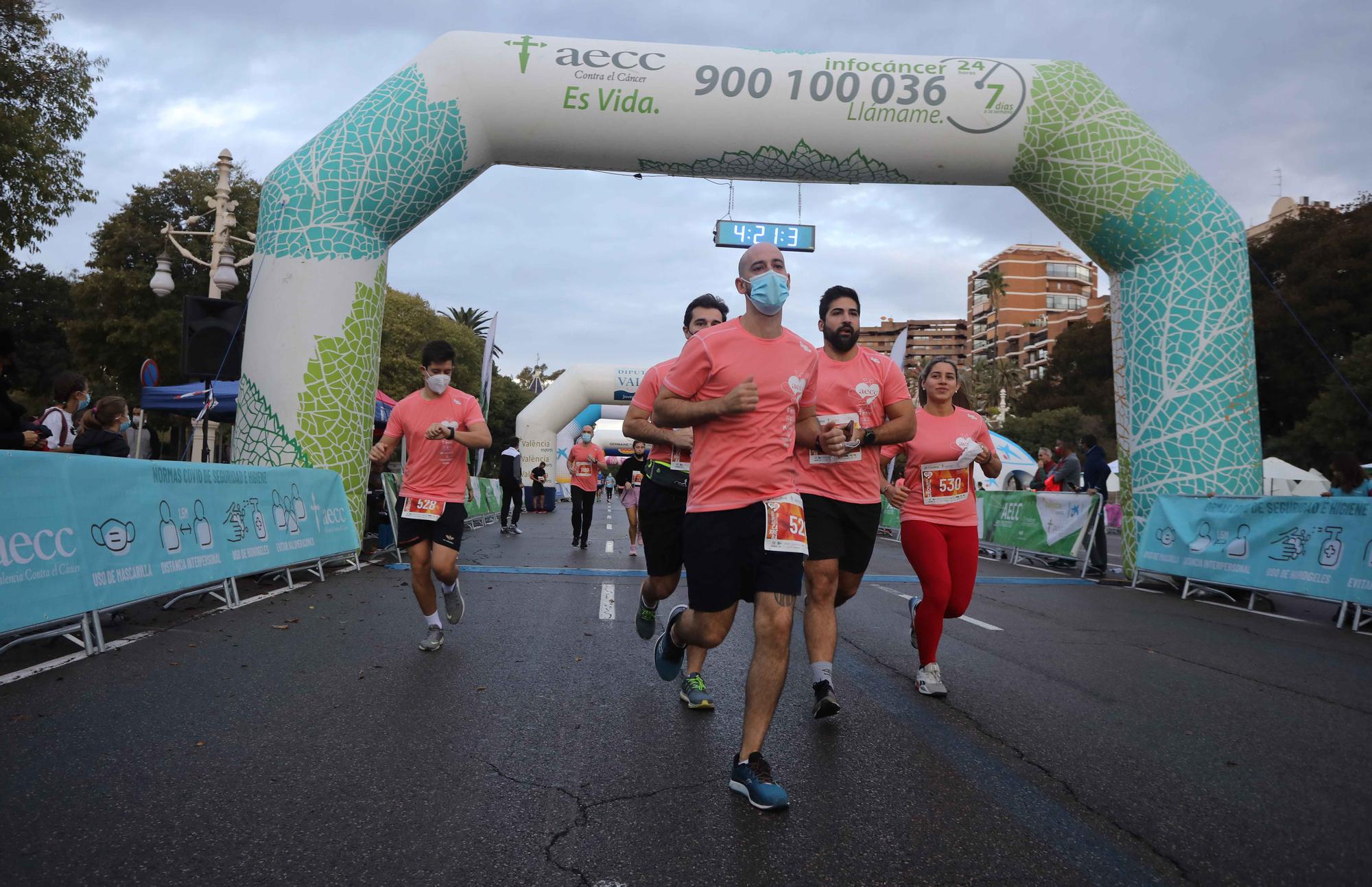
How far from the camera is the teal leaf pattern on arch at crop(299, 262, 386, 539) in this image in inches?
424

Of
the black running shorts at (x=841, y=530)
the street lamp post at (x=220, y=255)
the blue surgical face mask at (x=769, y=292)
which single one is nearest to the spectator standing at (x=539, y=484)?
the street lamp post at (x=220, y=255)

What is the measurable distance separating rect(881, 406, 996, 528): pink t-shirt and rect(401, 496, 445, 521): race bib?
279 cm

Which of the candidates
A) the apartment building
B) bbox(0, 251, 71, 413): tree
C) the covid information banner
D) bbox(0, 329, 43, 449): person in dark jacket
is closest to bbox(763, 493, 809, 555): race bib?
the covid information banner

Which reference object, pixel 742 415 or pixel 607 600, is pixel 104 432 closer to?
pixel 607 600

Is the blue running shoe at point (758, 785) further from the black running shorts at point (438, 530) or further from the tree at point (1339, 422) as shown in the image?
the tree at point (1339, 422)

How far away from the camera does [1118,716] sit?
4570 mm

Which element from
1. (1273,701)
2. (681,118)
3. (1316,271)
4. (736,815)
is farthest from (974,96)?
(1316,271)

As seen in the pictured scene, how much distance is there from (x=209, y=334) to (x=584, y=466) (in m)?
5.97

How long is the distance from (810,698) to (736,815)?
5.91 feet

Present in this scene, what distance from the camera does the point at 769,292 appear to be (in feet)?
11.5

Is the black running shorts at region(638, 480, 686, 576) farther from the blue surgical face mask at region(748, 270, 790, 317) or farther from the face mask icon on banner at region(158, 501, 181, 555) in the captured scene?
the face mask icon on banner at region(158, 501, 181, 555)

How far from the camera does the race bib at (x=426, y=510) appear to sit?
19.5 ft

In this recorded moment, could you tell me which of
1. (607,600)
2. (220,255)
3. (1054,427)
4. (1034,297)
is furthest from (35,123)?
(1034,297)

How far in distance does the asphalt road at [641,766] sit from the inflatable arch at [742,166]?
493cm
